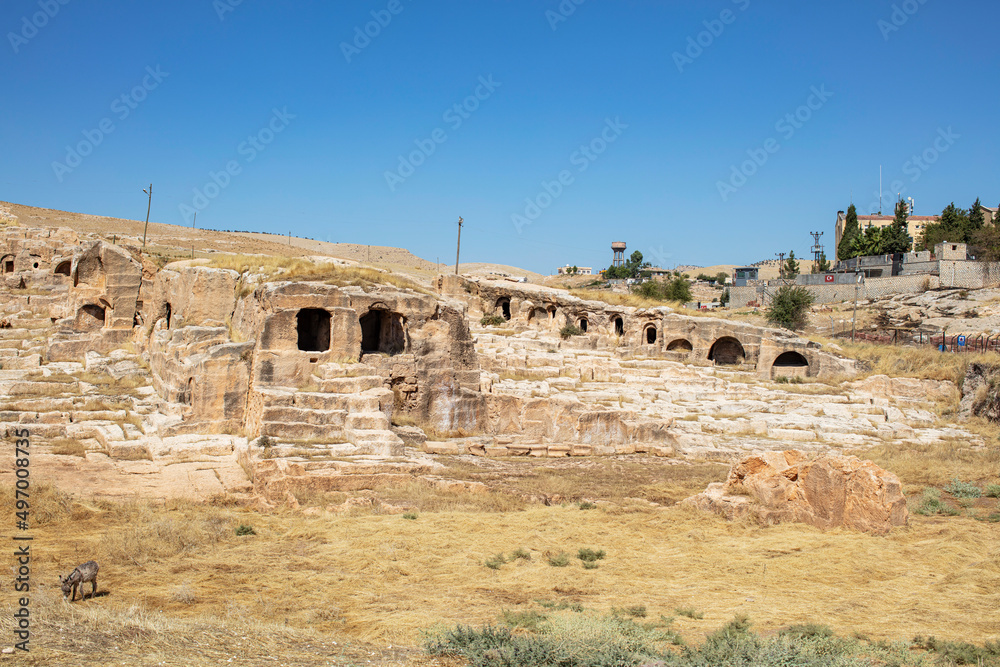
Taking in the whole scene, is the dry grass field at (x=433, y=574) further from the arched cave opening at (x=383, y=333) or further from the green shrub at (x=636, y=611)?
the arched cave opening at (x=383, y=333)

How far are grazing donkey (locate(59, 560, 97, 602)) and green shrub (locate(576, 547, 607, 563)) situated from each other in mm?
4913

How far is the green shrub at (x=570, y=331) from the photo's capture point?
103 feet

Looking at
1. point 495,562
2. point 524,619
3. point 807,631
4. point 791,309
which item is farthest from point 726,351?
point 524,619

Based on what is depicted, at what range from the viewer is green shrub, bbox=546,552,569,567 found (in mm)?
7547

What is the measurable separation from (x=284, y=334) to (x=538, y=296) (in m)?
20.1

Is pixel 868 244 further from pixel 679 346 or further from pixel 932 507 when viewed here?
pixel 932 507

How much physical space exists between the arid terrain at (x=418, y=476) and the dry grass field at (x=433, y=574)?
4 cm

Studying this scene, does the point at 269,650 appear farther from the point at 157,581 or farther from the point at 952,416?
the point at 952,416

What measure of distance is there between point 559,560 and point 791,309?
3224 cm

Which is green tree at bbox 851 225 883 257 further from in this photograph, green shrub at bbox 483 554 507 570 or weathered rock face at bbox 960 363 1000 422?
green shrub at bbox 483 554 507 570

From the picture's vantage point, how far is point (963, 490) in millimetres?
10852

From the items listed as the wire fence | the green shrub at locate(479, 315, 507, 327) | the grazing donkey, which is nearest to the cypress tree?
the wire fence

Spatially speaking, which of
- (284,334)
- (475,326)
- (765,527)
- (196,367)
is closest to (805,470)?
(765,527)

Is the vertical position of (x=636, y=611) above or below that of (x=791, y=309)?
below
